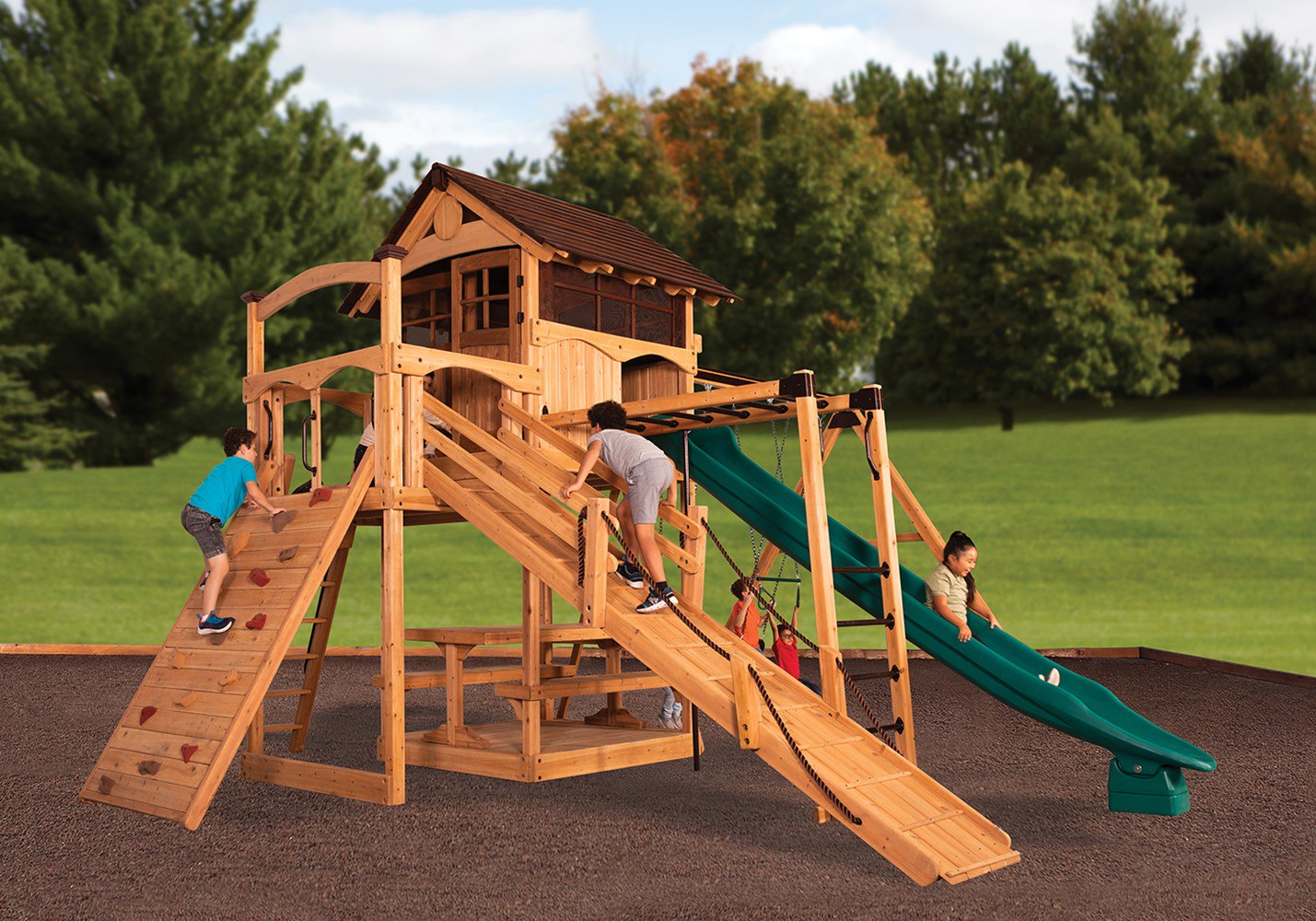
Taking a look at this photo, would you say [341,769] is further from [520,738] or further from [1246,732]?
[1246,732]

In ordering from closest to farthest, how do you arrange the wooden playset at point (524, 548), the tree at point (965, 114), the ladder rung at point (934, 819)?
the ladder rung at point (934, 819) < the wooden playset at point (524, 548) < the tree at point (965, 114)

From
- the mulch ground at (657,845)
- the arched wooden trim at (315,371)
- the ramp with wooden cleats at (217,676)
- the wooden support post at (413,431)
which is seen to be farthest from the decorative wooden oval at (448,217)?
the mulch ground at (657,845)

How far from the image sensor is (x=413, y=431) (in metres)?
10.4

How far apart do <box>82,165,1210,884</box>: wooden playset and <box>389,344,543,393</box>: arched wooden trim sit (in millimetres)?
25

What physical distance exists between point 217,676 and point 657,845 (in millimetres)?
3849

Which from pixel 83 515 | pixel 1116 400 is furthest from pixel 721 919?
pixel 1116 400

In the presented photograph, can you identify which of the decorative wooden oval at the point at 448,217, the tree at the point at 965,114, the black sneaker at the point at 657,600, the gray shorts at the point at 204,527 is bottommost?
the black sneaker at the point at 657,600

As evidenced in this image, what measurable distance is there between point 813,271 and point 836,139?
5.21 m

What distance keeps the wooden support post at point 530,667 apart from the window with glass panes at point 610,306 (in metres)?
3.00

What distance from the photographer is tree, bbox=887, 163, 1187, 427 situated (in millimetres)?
44031

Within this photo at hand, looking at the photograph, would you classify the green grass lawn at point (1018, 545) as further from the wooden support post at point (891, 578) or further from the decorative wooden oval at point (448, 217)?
the wooden support post at point (891, 578)

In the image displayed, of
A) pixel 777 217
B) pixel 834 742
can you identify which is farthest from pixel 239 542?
pixel 777 217

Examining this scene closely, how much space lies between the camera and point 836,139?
136ft

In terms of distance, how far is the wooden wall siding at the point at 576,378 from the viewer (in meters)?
12.1
